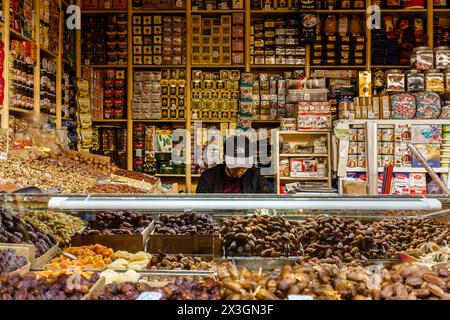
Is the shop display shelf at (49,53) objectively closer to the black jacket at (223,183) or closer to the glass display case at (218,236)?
the black jacket at (223,183)

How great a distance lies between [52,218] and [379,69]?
506cm

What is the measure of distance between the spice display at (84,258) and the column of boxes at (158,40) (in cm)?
433

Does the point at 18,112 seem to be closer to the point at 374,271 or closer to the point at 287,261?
the point at 287,261

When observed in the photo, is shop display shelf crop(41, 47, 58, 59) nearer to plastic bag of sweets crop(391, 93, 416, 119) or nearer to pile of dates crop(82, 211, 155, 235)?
pile of dates crop(82, 211, 155, 235)

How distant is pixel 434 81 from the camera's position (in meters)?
5.32

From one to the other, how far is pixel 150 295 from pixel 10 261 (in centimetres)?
80

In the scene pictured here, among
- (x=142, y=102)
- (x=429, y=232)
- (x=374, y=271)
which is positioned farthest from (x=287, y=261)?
(x=142, y=102)

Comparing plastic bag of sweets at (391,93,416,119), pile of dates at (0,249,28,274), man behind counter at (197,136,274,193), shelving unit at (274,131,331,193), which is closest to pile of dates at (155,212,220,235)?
pile of dates at (0,249,28,274)

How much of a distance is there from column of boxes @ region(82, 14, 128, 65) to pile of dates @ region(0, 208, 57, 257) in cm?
435

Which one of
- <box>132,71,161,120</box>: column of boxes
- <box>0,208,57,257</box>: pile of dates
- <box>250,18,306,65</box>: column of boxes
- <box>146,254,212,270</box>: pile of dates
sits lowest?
<box>146,254,212,270</box>: pile of dates

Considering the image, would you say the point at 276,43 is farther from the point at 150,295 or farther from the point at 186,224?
the point at 150,295

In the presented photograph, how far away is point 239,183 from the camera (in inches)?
173

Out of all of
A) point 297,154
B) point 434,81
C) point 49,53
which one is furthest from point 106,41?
point 434,81

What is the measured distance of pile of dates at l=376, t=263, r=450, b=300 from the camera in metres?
1.71
